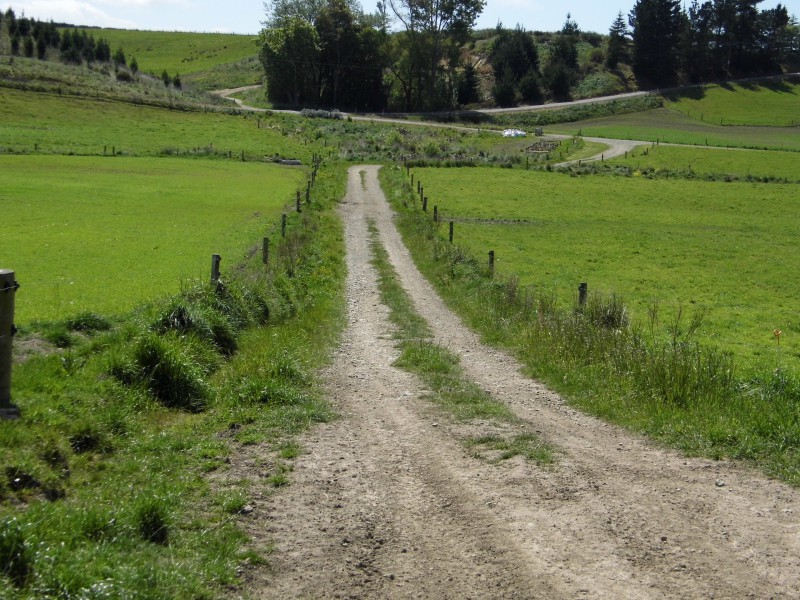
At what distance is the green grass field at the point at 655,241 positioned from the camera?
2420 centimetres

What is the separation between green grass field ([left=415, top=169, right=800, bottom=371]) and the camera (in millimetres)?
24203

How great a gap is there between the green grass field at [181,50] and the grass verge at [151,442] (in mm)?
159194

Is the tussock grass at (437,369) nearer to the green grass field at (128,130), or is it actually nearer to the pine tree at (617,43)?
the green grass field at (128,130)

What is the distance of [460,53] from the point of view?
134m

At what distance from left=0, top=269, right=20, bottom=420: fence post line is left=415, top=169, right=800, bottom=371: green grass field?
1484cm

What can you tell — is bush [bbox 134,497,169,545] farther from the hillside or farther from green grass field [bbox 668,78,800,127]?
the hillside

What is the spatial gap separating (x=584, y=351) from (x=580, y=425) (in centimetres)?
311

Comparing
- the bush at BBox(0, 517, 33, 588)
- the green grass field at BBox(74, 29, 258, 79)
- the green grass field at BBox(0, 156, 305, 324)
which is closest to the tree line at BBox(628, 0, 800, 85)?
the green grass field at BBox(74, 29, 258, 79)

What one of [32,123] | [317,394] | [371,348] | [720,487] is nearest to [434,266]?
[371,348]

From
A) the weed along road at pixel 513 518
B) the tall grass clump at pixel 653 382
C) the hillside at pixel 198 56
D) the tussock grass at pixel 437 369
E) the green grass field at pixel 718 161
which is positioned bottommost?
the tussock grass at pixel 437 369

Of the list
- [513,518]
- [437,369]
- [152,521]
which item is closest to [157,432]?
[152,521]

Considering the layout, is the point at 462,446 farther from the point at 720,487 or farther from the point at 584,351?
the point at 584,351

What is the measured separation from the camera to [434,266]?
2720cm

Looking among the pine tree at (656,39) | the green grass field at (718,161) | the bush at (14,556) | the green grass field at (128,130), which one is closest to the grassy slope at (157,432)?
the bush at (14,556)
